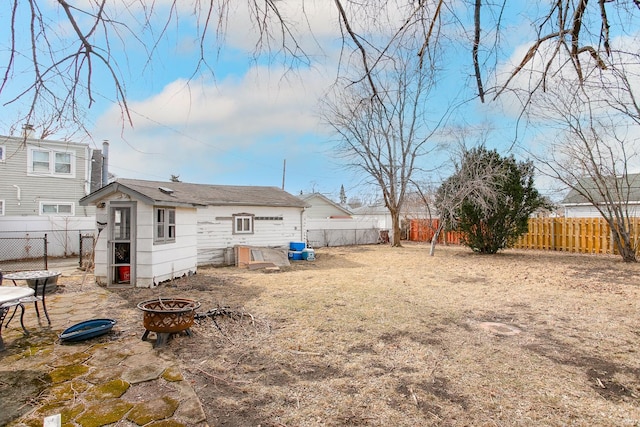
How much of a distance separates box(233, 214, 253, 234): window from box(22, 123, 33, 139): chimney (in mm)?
10647

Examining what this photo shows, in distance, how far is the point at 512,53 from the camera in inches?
92.0

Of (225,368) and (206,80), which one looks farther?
(225,368)

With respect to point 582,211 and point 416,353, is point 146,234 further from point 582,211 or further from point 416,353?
point 582,211

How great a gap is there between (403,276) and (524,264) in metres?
Answer: 4.84

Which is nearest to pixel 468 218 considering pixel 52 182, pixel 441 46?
pixel 441 46

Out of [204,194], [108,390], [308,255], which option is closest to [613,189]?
[308,255]

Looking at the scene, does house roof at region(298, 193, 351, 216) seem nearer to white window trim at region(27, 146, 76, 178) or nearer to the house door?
white window trim at region(27, 146, 76, 178)

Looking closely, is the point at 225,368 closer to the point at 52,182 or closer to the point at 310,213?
the point at 52,182

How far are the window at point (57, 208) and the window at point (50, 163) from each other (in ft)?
4.16

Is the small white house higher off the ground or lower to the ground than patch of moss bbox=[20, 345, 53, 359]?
higher

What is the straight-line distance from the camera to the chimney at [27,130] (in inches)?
81.7

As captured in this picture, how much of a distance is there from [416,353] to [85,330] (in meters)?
4.16

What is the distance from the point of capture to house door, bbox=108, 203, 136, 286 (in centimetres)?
768

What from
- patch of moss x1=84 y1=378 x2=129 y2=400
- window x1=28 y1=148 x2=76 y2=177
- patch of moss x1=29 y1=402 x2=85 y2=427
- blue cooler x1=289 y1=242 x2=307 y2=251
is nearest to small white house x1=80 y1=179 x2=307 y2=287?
blue cooler x1=289 y1=242 x2=307 y2=251
